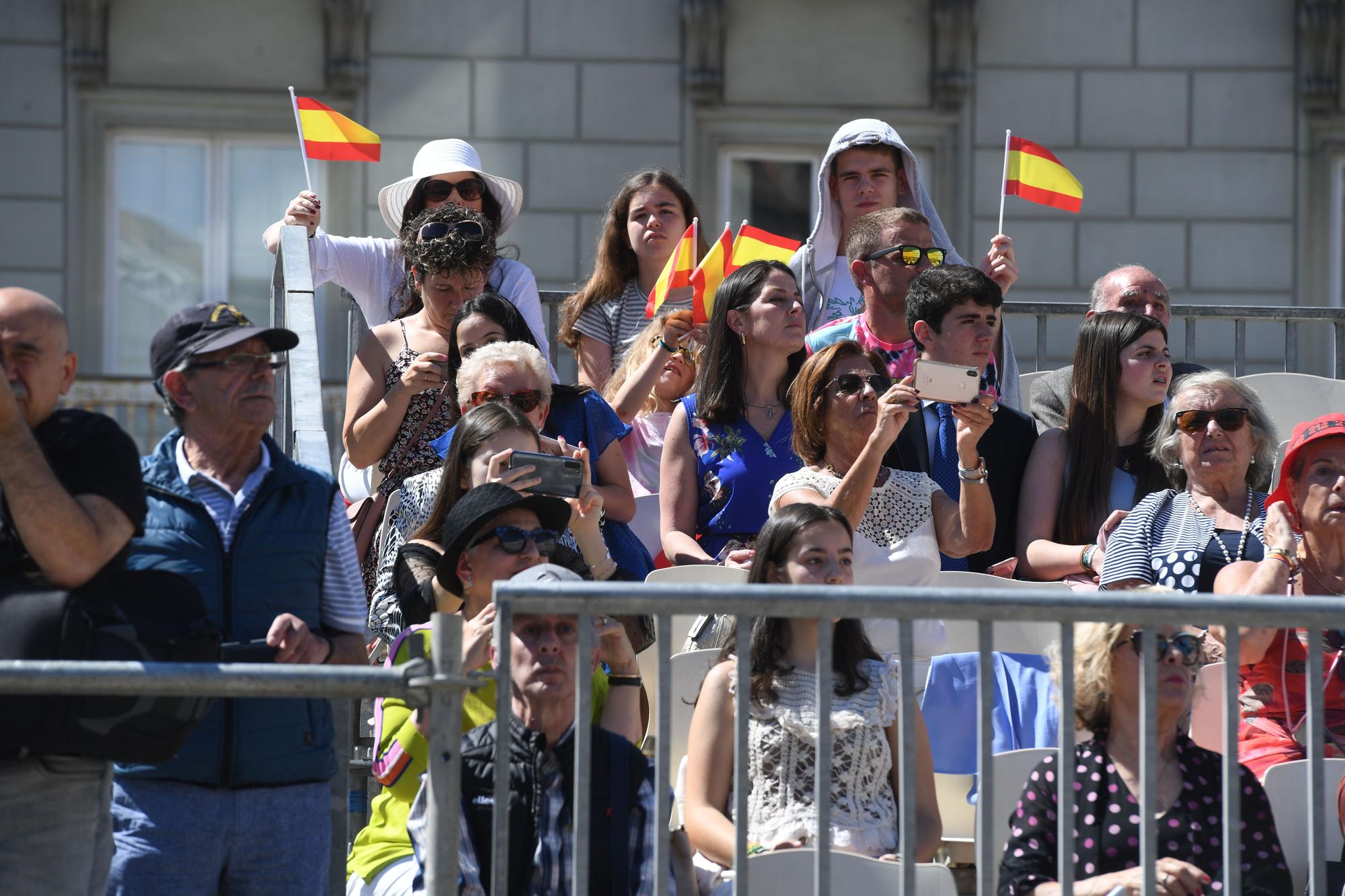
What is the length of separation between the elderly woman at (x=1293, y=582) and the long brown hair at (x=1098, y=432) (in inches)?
34.7

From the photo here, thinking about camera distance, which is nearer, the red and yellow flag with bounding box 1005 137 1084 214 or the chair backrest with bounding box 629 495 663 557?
the chair backrest with bounding box 629 495 663 557

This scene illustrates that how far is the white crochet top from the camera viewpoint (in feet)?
13.7

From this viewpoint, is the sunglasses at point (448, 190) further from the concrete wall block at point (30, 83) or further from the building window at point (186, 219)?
the concrete wall block at point (30, 83)

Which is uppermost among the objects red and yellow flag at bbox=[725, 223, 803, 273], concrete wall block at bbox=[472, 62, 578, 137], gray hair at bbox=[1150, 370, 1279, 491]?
concrete wall block at bbox=[472, 62, 578, 137]

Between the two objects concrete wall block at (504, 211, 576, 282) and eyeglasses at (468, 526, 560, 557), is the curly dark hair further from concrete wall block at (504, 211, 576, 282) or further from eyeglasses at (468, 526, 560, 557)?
concrete wall block at (504, 211, 576, 282)

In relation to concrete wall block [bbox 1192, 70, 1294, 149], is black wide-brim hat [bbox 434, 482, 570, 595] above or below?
below

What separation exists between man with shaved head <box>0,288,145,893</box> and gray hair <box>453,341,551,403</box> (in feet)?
6.19

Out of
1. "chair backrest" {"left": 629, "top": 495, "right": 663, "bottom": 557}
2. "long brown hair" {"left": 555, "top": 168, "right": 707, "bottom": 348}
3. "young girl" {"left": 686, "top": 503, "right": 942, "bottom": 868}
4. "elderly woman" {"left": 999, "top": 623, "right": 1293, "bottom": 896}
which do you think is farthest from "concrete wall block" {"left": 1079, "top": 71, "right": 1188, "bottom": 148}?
"elderly woman" {"left": 999, "top": 623, "right": 1293, "bottom": 896}

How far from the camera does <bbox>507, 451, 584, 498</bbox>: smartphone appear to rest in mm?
4750

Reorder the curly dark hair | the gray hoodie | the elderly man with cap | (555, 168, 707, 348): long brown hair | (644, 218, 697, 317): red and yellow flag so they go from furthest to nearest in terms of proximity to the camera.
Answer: (555, 168, 707, 348): long brown hair
the gray hoodie
(644, 218, 697, 317): red and yellow flag
the curly dark hair
the elderly man with cap

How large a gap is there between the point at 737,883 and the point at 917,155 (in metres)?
9.83

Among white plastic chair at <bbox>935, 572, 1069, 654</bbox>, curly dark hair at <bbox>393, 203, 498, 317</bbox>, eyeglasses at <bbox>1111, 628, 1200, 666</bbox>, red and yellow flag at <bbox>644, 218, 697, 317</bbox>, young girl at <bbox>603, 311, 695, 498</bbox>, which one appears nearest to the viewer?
eyeglasses at <bbox>1111, 628, 1200, 666</bbox>

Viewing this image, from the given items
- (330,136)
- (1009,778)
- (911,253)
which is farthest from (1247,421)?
(330,136)

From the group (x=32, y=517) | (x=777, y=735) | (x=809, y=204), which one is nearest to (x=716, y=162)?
(x=809, y=204)
